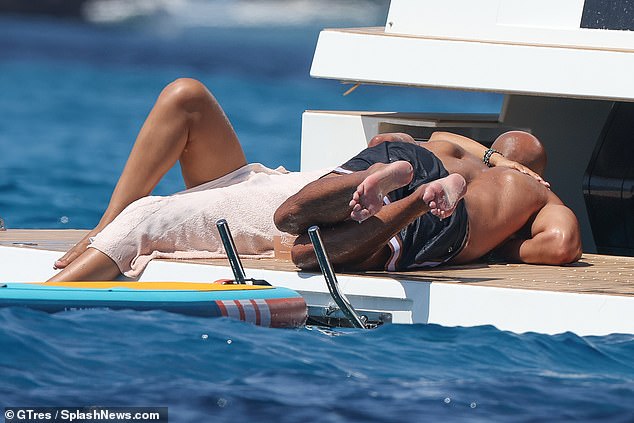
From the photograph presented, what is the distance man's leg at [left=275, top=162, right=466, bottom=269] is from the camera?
5.96 metres

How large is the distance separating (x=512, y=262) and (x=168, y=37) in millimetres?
34920

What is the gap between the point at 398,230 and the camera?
619 centimetres

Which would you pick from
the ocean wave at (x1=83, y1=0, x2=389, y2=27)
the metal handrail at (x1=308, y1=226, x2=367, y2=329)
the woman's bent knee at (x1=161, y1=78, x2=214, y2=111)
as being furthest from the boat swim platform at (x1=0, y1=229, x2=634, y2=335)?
the ocean wave at (x1=83, y1=0, x2=389, y2=27)

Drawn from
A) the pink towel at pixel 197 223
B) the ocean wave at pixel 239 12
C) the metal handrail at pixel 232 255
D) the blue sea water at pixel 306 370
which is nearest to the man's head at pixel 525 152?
the pink towel at pixel 197 223

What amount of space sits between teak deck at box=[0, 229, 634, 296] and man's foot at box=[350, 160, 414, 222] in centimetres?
48

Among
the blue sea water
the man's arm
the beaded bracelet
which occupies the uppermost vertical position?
the beaded bracelet

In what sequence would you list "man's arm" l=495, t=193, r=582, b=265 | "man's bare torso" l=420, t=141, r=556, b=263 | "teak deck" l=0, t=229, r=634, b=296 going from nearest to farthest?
"teak deck" l=0, t=229, r=634, b=296 → "man's bare torso" l=420, t=141, r=556, b=263 → "man's arm" l=495, t=193, r=582, b=265

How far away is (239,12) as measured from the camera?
39.4 meters

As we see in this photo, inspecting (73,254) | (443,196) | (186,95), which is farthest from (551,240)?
(73,254)

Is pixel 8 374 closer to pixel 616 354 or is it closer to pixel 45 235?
pixel 616 354

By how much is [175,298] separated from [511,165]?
6.67 feet

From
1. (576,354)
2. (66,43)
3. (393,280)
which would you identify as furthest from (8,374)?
(66,43)

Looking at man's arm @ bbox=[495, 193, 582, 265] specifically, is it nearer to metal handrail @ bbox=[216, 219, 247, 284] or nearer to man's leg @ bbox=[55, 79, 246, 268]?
metal handrail @ bbox=[216, 219, 247, 284]

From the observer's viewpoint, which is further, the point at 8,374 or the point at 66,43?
the point at 66,43
